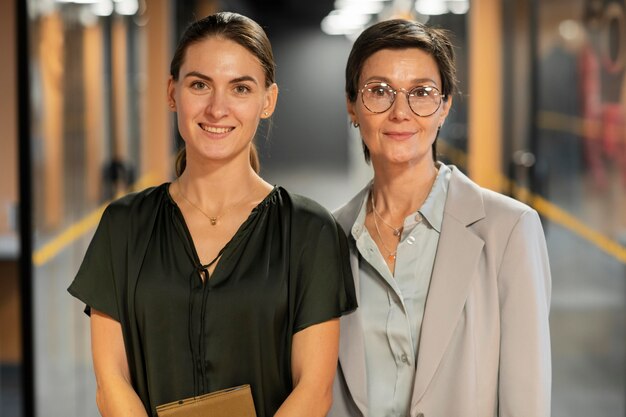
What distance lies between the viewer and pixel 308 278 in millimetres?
1974

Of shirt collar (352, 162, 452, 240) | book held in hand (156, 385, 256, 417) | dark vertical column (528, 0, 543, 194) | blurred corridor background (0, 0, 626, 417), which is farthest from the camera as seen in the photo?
dark vertical column (528, 0, 543, 194)

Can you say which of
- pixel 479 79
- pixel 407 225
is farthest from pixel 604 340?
pixel 479 79

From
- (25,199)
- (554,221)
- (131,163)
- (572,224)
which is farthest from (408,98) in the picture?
(131,163)

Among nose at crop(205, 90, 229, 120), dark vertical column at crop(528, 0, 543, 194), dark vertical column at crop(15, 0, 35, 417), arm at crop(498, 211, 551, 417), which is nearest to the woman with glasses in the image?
arm at crop(498, 211, 551, 417)

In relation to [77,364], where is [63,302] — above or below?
above

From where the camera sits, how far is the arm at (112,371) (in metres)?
1.96

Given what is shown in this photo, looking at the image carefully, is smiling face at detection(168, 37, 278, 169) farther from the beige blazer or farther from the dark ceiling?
the dark ceiling

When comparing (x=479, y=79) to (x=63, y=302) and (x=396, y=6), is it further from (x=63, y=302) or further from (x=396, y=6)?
(x=63, y=302)

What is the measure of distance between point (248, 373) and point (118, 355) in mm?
269

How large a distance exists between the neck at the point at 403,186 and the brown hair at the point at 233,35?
35cm

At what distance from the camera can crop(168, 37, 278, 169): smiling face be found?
195cm

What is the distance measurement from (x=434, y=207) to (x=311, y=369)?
1.55 feet

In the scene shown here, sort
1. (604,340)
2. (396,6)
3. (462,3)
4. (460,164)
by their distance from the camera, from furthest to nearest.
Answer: (396,6) → (460,164) → (462,3) → (604,340)

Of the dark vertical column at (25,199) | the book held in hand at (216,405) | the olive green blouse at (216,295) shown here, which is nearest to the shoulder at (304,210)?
the olive green blouse at (216,295)
